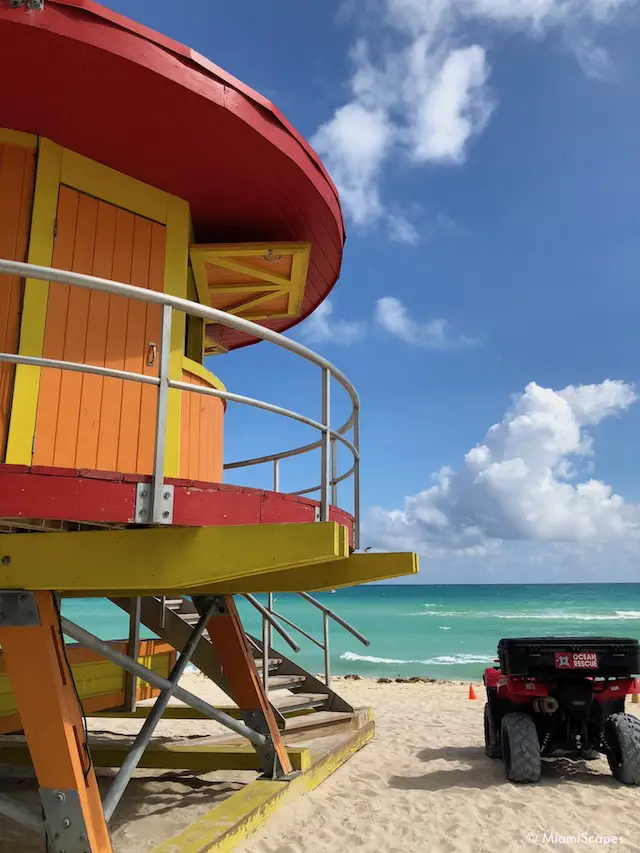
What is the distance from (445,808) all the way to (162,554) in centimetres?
410

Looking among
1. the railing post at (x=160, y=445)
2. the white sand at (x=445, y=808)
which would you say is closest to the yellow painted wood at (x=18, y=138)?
the railing post at (x=160, y=445)

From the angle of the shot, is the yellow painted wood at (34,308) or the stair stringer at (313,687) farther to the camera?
the stair stringer at (313,687)

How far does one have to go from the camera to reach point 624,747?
261 inches

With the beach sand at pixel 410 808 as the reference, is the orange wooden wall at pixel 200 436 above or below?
above

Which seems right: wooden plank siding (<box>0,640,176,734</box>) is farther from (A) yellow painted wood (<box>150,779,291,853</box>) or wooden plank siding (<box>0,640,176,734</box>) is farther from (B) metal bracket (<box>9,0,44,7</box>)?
(B) metal bracket (<box>9,0,44,7</box>)

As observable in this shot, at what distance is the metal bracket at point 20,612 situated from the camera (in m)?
4.02

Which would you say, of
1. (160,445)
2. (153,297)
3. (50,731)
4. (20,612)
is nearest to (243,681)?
(50,731)

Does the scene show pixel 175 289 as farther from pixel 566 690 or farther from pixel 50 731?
pixel 566 690

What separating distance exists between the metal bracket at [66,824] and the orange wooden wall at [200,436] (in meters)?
2.33

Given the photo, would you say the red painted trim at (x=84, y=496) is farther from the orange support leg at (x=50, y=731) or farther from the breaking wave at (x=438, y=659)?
the breaking wave at (x=438, y=659)

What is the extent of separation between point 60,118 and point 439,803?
6.67m

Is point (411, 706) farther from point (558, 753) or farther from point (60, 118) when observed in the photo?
point (60, 118)

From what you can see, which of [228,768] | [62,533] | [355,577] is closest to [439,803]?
[228,768]

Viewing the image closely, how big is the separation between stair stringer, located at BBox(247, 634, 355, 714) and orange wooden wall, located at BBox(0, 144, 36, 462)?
594 cm
